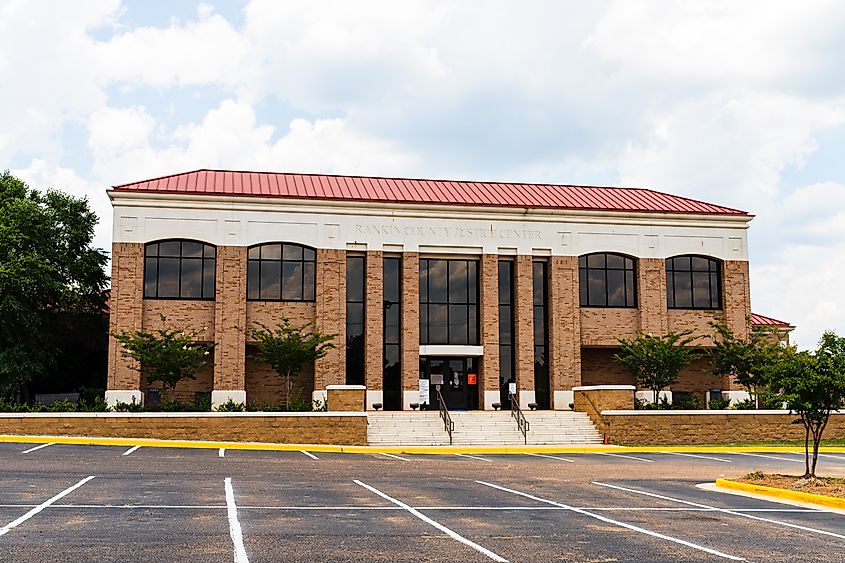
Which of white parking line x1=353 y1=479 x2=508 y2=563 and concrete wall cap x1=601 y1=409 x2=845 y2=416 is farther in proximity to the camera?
concrete wall cap x1=601 y1=409 x2=845 y2=416

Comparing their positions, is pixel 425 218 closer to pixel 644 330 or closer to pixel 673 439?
pixel 644 330

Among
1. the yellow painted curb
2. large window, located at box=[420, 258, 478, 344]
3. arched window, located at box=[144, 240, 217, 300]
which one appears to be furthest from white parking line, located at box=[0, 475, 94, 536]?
large window, located at box=[420, 258, 478, 344]

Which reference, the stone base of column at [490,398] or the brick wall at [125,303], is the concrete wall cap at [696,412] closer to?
the stone base of column at [490,398]

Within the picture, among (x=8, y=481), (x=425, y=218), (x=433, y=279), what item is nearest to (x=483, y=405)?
(x=433, y=279)

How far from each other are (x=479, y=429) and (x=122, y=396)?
13964 millimetres

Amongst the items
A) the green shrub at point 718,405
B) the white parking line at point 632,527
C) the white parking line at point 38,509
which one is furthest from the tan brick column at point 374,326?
the white parking line at point 38,509

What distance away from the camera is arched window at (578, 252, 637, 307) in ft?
132

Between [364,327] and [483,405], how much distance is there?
6.09m

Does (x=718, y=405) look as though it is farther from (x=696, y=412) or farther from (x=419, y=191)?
(x=419, y=191)

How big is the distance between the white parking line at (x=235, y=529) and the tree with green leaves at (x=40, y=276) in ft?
77.8

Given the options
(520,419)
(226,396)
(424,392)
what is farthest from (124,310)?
(520,419)

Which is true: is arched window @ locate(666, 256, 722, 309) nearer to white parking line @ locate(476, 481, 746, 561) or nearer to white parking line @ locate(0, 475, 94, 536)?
white parking line @ locate(476, 481, 746, 561)

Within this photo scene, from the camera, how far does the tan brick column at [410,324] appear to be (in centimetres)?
3766

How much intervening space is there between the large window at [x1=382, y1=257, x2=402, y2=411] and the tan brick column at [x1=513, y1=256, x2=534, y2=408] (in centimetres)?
509
